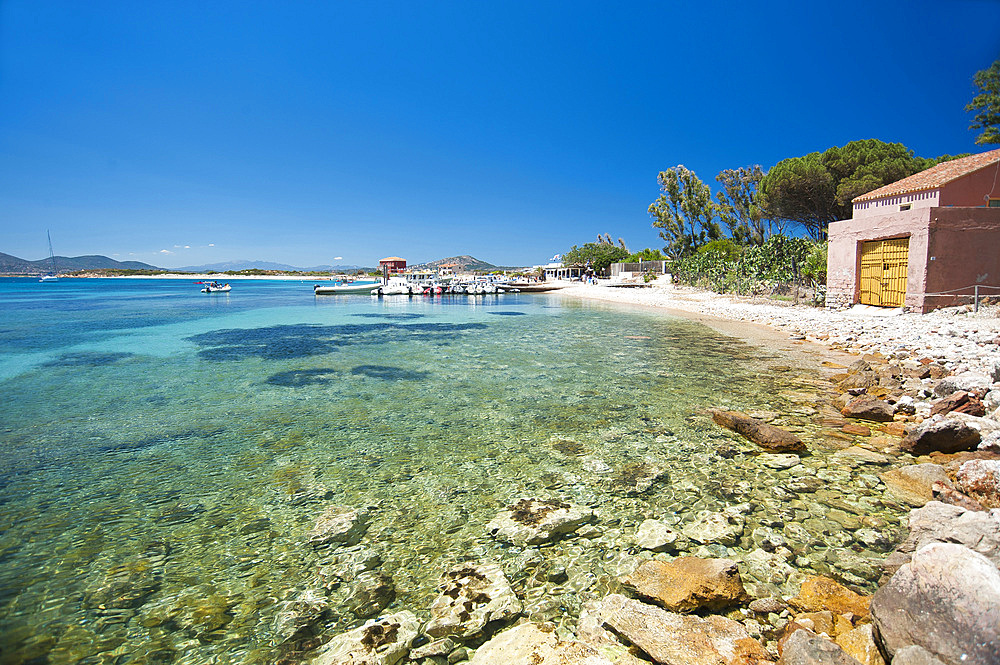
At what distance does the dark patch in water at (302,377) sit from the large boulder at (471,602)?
27.2 ft

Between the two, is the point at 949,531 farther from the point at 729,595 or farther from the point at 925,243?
the point at 925,243

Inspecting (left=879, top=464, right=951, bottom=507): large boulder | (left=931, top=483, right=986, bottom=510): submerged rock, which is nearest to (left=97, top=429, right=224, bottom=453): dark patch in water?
(left=879, top=464, right=951, bottom=507): large boulder

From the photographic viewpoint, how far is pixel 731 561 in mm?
3629

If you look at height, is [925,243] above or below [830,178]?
below

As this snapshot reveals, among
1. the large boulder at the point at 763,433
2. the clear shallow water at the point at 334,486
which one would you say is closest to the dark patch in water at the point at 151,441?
the clear shallow water at the point at 334,486

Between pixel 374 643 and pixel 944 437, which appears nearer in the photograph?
pixel 374 643

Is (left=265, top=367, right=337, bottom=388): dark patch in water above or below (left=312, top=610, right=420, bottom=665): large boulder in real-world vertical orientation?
above

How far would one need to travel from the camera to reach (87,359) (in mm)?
15211

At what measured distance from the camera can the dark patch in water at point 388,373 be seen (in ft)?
38.0

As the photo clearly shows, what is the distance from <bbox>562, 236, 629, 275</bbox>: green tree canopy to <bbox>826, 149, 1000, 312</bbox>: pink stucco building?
2419 inches

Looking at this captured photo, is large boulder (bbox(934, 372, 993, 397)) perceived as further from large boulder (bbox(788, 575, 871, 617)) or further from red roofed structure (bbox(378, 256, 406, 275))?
red roofed structure (bbox(378, 256, 406, 275))

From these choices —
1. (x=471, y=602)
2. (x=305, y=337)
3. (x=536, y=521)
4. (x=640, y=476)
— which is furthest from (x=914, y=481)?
(x=305, y=337)

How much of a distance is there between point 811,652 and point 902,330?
14828 millimetres

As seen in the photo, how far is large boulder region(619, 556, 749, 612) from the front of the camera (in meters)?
3.14
